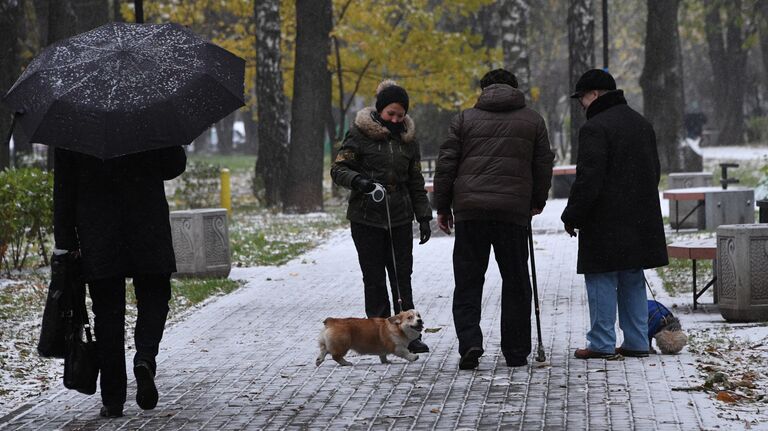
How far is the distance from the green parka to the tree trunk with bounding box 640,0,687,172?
24.1m

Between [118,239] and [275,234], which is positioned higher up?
[118,239]

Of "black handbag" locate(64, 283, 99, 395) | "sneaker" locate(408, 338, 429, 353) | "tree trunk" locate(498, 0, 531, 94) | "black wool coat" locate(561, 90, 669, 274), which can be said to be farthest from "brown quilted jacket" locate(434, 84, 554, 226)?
"tree trunk" locate(498, 0, 531, 94)

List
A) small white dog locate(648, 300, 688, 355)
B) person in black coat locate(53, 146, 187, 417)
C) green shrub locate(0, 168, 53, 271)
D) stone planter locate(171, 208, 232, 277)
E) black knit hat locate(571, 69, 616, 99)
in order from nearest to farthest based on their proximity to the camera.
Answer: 1. person in black coat locate(53, 146, 187, 417)
2. black knit hat locate(571, 69, 616, 99)
3. small white dog locate(648, 300, 688, 355)
4. stone planter locate(171, 208, 232, 277)
5. green shrub locate(0, 168, 53, 271)

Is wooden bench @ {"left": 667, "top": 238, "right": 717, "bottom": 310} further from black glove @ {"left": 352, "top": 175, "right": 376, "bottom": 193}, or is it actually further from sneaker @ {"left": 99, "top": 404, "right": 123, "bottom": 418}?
sneaker @ {"left": 99, "top": 404, "right": 123, "bottom": 418}

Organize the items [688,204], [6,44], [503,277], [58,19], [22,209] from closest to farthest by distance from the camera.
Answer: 1. [503,277]
2. [22,209]
3. [688,204]
4. [6,44]
5. [58,19]

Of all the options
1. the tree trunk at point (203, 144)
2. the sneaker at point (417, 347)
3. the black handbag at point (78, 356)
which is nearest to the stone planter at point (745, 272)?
the sneaker at point (417, 347)

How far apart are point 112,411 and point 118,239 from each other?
3.04ft

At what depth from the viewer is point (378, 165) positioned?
366 inches

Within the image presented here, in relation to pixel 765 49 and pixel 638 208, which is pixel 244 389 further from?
pixel 765 49

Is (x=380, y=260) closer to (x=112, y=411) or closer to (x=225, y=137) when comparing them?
(x=112, y=411)

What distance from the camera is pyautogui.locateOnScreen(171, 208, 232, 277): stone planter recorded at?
15188 millimetres

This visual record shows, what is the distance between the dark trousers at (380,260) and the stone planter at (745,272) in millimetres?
2855

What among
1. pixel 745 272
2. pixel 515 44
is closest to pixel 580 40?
pixel 515 44

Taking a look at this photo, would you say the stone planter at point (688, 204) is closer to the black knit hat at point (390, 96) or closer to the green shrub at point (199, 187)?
the green shrub at point (199, 187)
